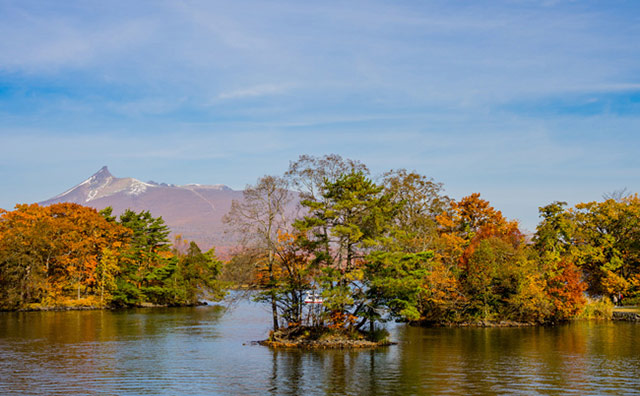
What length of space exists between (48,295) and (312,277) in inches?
2012

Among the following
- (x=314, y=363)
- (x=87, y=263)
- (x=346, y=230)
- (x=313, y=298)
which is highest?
(x=346, y=230)

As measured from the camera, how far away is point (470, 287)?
5694 cm

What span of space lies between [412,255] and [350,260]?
4.38 meters

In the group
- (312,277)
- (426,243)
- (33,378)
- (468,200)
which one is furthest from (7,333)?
(468,200)

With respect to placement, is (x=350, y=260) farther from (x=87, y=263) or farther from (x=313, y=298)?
(x=87, y=263)

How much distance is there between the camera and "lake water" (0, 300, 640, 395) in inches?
1120

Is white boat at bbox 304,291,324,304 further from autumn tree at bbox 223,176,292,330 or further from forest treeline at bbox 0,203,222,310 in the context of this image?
forest treeline at bbox 0,203,222,310

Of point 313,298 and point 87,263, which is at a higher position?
point 87,263

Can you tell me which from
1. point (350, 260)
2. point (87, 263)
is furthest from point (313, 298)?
point (87, 263)

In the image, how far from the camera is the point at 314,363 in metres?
35.5

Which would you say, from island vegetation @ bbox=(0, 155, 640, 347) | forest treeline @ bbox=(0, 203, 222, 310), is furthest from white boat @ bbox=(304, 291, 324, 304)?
forest treeline @ bbox=(0, 203, 222, 310)

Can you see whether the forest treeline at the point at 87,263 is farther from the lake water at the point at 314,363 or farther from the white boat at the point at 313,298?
the white boat at the point at 313,298

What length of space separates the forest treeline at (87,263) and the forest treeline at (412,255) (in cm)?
3056

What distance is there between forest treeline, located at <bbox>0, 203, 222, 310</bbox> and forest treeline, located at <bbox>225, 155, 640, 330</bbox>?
3056 cm
